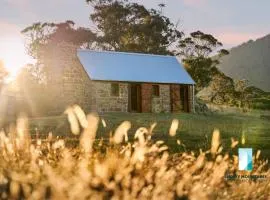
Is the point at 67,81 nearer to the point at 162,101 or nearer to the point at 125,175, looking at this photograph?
the point at 162,101

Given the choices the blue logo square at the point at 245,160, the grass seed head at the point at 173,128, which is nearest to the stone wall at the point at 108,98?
the blue logo square at the point at 245,160

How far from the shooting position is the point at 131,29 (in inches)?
2052

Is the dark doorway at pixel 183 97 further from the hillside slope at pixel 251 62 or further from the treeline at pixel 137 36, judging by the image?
the hillside slope at pixel 251 62

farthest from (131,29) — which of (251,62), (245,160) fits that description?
(251,62)

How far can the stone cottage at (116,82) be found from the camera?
1405 inches

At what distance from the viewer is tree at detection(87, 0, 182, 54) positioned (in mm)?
51719

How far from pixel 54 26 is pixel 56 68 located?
15188mm

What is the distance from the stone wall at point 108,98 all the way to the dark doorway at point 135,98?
1.04 m

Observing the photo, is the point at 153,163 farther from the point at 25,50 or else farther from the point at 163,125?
the point at 25,50

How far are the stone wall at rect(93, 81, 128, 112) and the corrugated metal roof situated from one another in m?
0.55

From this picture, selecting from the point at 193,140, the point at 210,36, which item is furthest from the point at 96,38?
the point at 193,140

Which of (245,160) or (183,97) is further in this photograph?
(183,97)

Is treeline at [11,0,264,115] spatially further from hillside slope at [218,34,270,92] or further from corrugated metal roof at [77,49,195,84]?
hillside slope at [218,34,270,92]

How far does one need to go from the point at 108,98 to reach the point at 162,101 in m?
4.77
